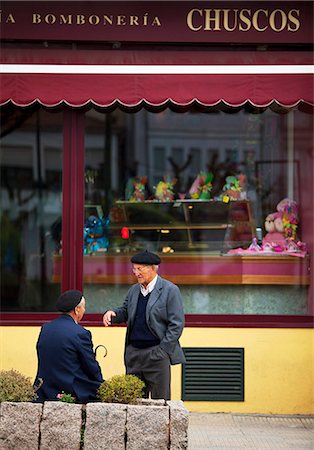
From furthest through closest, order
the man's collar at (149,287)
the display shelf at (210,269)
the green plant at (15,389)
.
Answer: the display shelf at (210,269), the man's collar at (149,287), the green plant at (15,389)

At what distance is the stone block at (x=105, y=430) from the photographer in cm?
591

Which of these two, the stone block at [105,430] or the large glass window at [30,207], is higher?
the large glass window at [30,207]

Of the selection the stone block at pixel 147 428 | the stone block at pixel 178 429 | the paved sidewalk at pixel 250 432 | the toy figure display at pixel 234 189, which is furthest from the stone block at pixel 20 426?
the toy figure display at pixel 234 189

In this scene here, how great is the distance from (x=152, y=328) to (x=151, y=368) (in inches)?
12.2

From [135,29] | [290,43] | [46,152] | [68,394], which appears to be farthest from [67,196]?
[46,152]

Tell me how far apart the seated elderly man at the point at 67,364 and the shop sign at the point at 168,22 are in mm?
3442

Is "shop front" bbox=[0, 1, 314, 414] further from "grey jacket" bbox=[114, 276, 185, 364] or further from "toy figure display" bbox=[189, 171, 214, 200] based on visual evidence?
"grey jacket" bbox=[114, 276, 185, 364]

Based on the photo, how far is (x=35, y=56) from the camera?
8.78 metres

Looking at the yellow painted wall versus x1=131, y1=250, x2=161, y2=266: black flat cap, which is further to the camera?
the yellow painted wall

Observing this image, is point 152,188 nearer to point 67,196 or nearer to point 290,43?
point 67,196

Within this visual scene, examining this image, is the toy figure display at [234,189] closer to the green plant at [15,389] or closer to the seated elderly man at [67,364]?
the seated elderly man at [67,364]

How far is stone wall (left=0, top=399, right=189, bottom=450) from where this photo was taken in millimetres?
5910

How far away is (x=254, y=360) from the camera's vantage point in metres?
8.82

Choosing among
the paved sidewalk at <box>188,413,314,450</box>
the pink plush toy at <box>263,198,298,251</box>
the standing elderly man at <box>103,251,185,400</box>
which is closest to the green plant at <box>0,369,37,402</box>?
the standing elderly man at <box>103,251,185,400</box>
